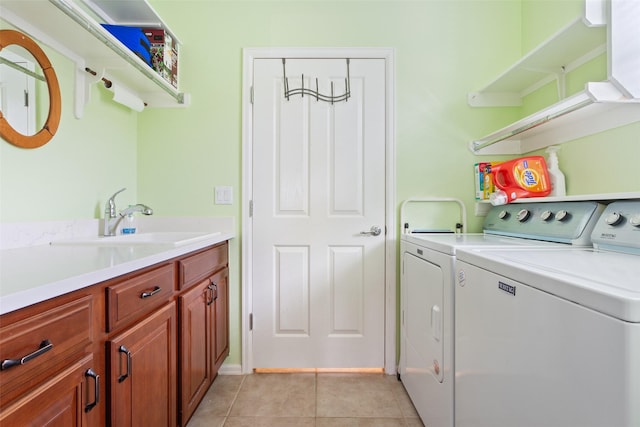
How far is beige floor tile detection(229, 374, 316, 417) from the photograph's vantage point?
1.54 meters

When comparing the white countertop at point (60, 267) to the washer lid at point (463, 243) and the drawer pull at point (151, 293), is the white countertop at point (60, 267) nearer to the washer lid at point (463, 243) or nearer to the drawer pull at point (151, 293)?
the drawer pull at point (151, 293)

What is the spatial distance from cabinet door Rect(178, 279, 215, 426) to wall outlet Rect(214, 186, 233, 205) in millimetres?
556

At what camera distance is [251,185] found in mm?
1903

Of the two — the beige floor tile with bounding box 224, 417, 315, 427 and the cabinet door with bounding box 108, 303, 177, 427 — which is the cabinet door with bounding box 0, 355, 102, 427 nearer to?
the cabinet door with bounding box 108, 303, 177, 427

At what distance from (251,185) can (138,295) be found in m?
1.06

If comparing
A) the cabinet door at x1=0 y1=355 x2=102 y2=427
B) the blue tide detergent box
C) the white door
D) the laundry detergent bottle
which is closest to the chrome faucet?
the white door

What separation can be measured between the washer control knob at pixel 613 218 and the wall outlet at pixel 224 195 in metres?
1.84

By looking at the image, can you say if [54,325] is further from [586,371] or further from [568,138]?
[568,138]

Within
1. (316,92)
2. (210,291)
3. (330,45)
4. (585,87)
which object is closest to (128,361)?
(210,291)

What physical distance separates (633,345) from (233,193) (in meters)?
1.82

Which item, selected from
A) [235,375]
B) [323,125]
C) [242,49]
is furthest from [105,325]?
[242,49]

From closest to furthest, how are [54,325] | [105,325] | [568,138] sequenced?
[54,325], [105,325], [568,138]

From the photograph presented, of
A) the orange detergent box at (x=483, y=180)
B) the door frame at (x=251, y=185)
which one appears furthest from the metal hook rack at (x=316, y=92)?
the orange detergent box at (x=483, y=180)

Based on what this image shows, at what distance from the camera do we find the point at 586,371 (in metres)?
0.57
